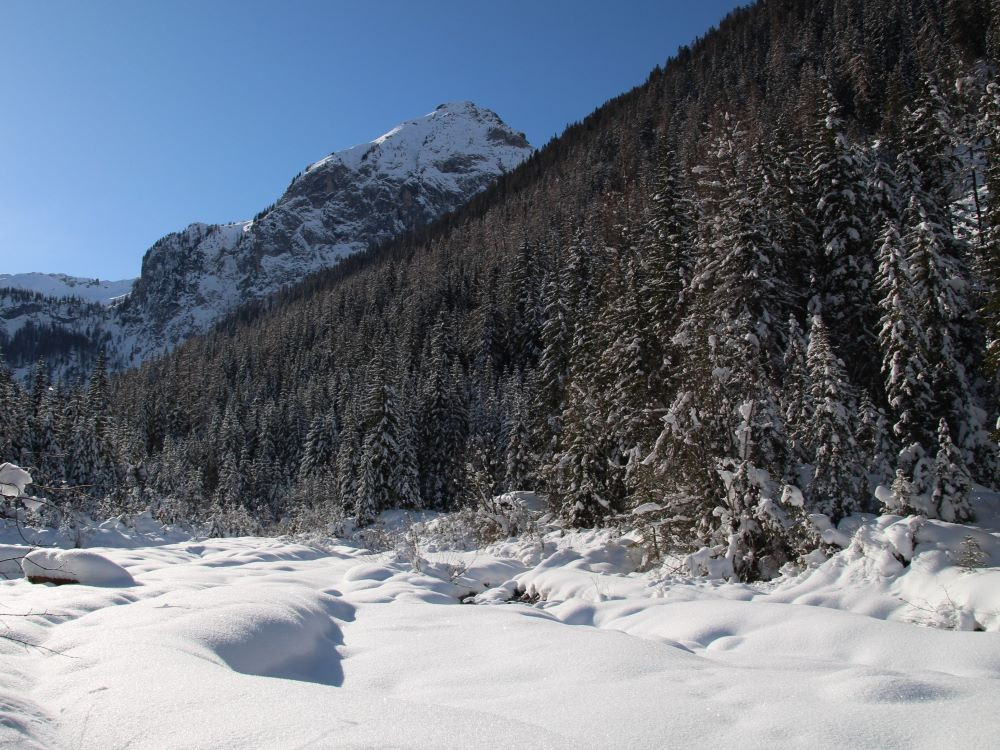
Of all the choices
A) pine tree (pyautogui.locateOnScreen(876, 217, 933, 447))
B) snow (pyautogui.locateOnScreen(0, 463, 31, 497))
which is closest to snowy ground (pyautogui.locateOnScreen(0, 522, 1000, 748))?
snow (pyautogui.locateOnScreen(0, 463, 31, 497))

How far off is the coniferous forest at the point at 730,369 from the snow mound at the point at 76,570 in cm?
122

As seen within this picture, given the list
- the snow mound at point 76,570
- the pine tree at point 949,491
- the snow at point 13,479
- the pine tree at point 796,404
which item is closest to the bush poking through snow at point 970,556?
the pine tree at point 949,491

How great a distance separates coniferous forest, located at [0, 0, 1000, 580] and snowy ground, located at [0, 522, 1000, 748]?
148 centimetres

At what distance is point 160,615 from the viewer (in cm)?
621

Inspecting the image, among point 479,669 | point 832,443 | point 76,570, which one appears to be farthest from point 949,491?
point 76,570

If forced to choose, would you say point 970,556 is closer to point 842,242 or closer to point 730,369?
point 730,369

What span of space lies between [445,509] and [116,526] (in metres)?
27.2

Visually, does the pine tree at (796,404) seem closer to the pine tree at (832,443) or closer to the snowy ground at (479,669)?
the pine tree at (832,443)

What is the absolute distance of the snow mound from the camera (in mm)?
8578

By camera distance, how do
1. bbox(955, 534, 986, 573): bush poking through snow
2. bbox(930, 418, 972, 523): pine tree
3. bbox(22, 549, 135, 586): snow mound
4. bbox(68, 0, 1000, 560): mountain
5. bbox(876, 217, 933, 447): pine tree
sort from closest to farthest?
bbox(22, 549, 135, 586): snow mound < bbox(955, 534, 986, 573): bush poking through snow < bbox(930, 418, 972, 523): pine tree < bbox(68, 0, 1000, 560): mountain < bbox(876, 217, 933, 447): pine tree

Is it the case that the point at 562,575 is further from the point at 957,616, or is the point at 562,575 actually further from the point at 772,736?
the point at 772,736

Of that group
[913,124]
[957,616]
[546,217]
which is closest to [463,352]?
[546,217]

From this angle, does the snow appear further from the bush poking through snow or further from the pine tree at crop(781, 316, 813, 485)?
the pine tree at crop(781, 316, 813, 485)

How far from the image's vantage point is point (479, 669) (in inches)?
202
